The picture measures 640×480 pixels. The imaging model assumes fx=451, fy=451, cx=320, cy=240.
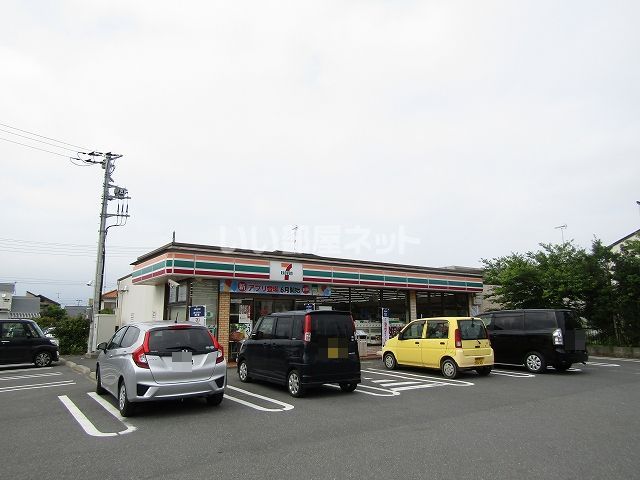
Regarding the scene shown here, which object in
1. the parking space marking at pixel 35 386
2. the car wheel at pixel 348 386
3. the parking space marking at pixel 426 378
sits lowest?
the parking space marking at pixel 35 386

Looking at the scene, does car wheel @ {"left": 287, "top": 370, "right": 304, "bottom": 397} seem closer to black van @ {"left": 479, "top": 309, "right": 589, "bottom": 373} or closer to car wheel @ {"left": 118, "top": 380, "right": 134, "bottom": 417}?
car wheel @ {"left": 118, "top": 380, "right": 134, "bottom": 417}

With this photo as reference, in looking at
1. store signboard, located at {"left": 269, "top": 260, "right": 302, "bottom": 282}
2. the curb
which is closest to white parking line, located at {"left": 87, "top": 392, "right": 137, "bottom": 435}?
the curb

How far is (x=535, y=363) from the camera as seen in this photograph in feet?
42.9

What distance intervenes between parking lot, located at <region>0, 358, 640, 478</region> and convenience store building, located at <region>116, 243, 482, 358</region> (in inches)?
217

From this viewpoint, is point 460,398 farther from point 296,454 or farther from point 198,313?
point 198,313

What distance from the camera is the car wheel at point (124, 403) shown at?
7184mm

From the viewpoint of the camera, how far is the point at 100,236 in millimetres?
20078

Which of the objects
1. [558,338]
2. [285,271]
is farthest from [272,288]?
[558,338]

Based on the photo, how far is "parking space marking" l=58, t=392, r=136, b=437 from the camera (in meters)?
6.32

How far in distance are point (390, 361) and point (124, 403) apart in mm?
8555

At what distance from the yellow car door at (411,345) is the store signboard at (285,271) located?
490cm

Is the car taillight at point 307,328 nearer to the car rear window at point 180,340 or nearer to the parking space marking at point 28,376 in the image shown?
the car rear window at point 180,340

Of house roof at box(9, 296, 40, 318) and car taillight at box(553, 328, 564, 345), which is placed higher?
house roof at box(9, 296, 40, 318)

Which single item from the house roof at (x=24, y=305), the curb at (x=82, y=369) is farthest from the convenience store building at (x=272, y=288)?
the house roof at (x=24, y=305)
